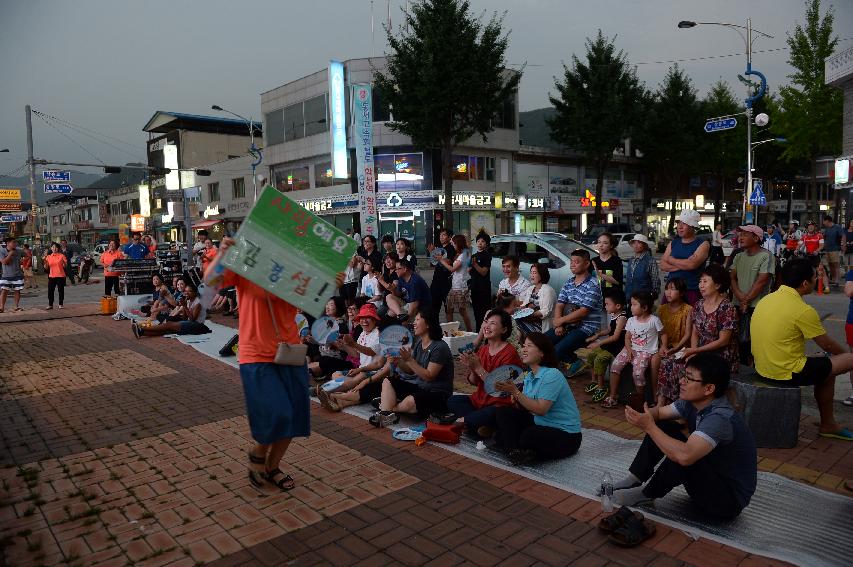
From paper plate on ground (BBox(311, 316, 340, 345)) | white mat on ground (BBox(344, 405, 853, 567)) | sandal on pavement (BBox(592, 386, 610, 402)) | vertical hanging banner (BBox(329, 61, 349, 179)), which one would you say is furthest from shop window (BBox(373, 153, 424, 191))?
white mat on ground (BBox(344, 405, 853, 567))

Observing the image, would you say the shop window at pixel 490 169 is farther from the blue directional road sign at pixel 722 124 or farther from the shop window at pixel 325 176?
the blue directional road sign at pixel 722 124

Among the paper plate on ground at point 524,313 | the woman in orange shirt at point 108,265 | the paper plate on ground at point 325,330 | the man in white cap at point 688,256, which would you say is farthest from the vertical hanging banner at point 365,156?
the man in white cap at point 688,256

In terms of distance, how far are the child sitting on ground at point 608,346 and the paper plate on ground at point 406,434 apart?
7.60 feet

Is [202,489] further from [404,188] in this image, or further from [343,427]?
[404,188]

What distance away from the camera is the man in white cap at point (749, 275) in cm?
659

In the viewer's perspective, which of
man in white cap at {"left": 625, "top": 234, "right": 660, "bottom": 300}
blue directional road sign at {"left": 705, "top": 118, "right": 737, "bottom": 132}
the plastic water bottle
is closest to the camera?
the plastic water bottle

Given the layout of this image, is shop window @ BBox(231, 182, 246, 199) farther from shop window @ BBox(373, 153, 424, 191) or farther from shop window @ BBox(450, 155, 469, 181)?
shop window @ BBox(450, 155, 469, 181)

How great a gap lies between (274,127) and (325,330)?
3389cm

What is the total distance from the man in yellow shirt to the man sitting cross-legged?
1.83 m

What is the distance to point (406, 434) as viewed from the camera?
18.2ft

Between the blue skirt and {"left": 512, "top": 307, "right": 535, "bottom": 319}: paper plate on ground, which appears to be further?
{"left": 512, "top": 307, "right": 535, "bottom": 319}: paper plate on ground

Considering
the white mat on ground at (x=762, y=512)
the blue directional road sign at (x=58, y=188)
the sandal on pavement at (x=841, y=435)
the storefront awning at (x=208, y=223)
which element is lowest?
the white mat on ground at (x=762, y=512)

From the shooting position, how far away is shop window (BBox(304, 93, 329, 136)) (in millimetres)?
35000

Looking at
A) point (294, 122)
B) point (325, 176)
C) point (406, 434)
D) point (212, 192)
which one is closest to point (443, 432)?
point (406, 434)
